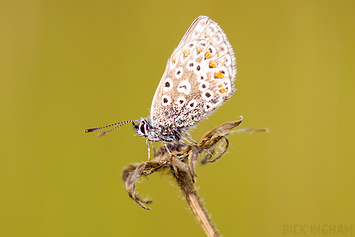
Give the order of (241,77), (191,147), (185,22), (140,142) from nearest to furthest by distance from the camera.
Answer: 1. (191,147)
2. (140,142)
3. (241,77)
4. (185,22)

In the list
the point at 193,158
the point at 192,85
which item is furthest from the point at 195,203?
the point at 192,85

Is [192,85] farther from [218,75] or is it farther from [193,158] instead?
[193,158]

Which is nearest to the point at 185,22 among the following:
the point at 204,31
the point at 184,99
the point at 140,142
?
the point at 140,142

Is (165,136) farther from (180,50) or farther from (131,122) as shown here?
(180,50)

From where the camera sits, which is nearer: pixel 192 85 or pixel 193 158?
pixel 193 158

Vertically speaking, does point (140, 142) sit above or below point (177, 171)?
above

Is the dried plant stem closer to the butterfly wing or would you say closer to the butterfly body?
the butterfly body

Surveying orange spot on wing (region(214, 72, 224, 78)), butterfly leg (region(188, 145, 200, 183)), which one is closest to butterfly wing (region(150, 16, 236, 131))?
orange spot on wing (region(214, 72, 224, 78))
